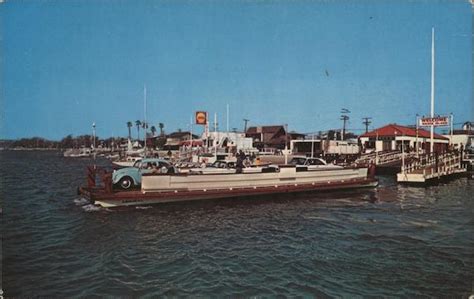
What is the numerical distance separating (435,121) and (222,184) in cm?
2092

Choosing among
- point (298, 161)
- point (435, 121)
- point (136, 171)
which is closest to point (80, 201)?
point (136, 171)

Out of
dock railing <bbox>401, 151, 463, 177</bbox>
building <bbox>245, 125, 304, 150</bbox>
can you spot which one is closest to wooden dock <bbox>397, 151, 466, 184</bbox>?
dock railing <bbox>401, 151, 463, 177</bbox>

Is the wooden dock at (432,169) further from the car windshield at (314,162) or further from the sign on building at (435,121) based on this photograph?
the car windshield at (314,162)

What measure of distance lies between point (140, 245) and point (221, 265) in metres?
3.49

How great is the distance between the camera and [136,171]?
19641mm

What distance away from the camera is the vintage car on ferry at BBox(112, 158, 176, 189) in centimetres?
1877

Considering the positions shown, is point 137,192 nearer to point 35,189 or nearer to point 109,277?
point 109,277

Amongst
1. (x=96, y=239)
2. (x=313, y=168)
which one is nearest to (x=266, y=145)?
(x=313, y=168)

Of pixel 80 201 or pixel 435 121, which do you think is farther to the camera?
pixel 435 121

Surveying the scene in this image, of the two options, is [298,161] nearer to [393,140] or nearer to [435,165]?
[435,165]

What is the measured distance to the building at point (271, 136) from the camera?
81.7m

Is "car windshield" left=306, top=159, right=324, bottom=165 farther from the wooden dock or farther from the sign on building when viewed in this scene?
the sign on building

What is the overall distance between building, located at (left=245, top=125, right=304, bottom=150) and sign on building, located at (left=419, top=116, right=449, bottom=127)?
49.5 m

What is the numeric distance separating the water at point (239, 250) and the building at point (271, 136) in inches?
2469
